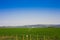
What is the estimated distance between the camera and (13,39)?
705cm

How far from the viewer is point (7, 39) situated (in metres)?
7.41

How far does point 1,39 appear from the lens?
730 cm

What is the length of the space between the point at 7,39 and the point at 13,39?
507mm

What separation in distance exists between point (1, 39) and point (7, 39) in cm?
31

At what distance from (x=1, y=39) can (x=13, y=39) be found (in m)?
0.69
